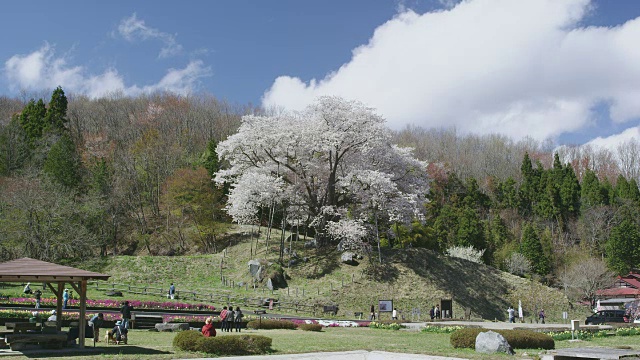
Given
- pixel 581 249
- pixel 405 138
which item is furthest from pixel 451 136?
pixel 581 249

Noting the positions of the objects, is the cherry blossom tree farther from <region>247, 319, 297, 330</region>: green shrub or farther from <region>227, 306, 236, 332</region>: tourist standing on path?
<region>227, 306, 236, 332</region>: tourist standing on path

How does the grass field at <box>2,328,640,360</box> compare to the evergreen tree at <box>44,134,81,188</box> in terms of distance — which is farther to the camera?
the evergreen tree at <box>44,134,81,188</box>

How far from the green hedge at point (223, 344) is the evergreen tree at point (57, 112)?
61.2 m

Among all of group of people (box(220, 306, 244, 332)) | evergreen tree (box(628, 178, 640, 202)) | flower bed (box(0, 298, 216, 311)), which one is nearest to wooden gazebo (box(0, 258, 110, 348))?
group of people (box(220, 306, 244, 332))

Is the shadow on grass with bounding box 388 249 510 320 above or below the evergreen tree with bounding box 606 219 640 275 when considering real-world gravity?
below

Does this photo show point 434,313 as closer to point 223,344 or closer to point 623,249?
point 223,344

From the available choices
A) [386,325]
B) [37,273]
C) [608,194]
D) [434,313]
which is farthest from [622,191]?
[37,273]

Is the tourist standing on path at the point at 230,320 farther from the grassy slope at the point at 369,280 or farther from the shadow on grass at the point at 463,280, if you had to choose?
the shadow on grass at the point at 463,280

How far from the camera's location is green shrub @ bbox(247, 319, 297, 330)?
29.0m

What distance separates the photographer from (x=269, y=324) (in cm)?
2920

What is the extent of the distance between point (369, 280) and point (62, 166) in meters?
35.4

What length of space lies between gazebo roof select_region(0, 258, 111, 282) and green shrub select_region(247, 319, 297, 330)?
11.6m

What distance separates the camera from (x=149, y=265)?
5031 centimetres

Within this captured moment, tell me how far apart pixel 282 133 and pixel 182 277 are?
14948 mm
